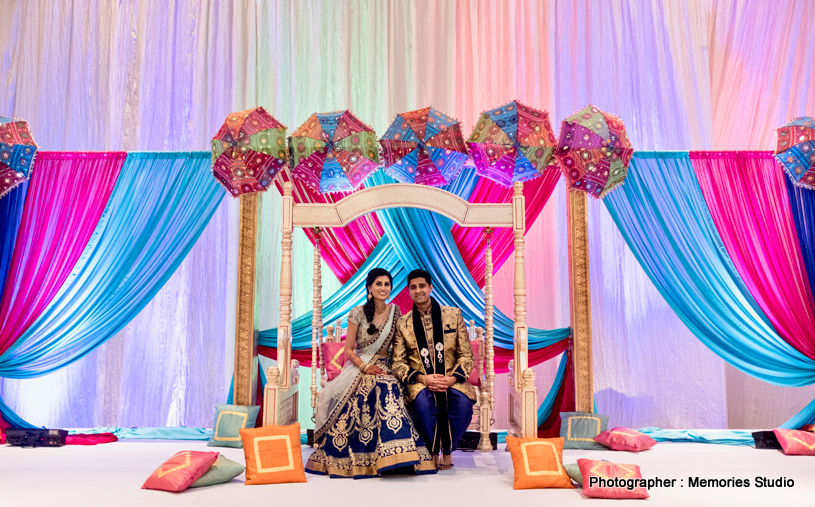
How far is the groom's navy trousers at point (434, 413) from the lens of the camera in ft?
11.6

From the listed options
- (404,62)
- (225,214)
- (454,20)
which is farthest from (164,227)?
(454,20)

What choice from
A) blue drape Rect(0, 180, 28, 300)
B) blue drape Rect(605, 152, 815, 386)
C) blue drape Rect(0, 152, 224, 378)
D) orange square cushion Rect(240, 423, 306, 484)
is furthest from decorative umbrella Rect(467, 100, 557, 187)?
blue drape Rect(0, 180, 28, 300)

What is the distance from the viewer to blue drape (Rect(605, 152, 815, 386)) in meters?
4.58

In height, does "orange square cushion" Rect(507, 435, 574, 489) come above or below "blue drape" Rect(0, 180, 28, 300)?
below

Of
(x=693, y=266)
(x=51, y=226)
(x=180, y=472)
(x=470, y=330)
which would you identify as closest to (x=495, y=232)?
(x=470, y=330)

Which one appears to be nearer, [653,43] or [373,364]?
[373,364]

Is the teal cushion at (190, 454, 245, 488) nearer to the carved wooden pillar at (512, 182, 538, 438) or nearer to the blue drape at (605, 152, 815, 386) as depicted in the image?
the carved wooden pillar at (512, 182, 538, 438)

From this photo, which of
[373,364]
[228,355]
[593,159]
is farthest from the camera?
[228,355]

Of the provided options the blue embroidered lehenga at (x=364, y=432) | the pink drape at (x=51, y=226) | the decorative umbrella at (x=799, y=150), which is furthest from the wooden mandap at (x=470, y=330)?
the decorative umbrella at (x=799, y=150)

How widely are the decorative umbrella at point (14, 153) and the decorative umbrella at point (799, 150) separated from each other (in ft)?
18.8

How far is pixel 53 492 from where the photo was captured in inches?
121

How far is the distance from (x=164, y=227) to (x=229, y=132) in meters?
1.10

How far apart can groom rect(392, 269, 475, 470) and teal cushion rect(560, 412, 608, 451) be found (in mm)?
1145

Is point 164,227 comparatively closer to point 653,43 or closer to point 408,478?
point 408,478
